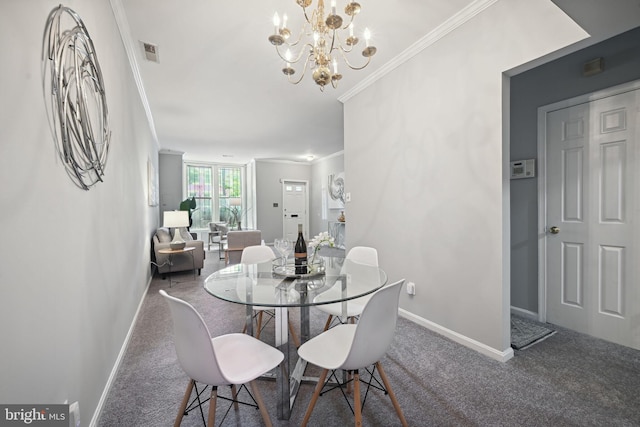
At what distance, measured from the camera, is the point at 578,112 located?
2.44 m

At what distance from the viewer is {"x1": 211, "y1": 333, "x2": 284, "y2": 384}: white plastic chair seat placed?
1179 millimetres

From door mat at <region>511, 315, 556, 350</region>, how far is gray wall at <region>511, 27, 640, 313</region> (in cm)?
18

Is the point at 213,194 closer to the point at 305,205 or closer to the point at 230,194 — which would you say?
the point at 230,194

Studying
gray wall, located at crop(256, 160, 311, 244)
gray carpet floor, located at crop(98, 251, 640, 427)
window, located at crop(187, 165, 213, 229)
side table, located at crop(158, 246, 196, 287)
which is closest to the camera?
gray carpet floor, located at crop(98, 251, 640, 427)

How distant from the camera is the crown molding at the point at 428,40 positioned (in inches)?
82.2

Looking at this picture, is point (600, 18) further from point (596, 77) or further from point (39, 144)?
point (39, 144)

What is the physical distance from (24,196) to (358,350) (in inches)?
52.6

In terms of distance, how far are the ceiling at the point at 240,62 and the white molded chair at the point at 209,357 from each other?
7.23 feet

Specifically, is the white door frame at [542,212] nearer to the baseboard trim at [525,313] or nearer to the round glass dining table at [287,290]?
the baseboard trim at [525,313]

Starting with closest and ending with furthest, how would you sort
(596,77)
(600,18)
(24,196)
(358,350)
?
1. (24,196)
2. (358,350)
3. (600,18)
4. (596,77)

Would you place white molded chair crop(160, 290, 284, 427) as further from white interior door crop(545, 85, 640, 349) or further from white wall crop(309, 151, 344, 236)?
white wall crop(309, 151, 344, 236)

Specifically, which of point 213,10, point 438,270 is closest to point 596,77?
point 438,270

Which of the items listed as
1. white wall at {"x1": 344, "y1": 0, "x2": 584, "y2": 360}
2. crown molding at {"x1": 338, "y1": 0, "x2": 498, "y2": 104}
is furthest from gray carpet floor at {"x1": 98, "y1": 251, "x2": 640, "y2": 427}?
crown molding at {"x1": 338, "y1": 0, "x2": 498, "y2": 104}

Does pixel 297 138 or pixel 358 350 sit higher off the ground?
pixel 297 138
